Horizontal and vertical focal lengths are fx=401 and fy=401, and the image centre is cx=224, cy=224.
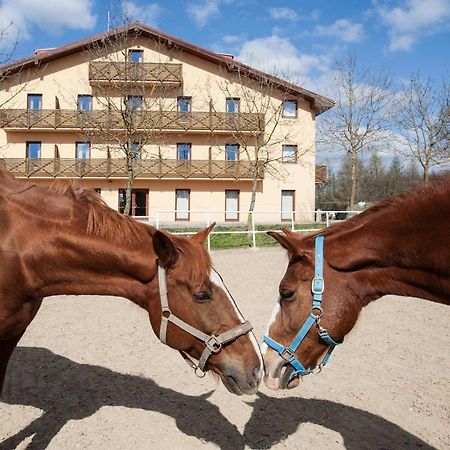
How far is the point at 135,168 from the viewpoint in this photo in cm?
2903

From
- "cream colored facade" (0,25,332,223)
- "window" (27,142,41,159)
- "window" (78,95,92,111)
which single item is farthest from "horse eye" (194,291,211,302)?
"window" (27,142,41,159)

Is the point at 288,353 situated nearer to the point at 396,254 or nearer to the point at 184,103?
the point at 396,254

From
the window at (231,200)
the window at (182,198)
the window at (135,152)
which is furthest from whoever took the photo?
the window at (231,200)

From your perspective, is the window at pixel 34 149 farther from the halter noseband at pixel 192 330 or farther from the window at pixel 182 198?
the halter noseband at pixel 192 330

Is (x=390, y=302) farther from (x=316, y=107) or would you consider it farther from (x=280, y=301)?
(x=316, y=107)

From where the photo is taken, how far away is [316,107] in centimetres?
3119

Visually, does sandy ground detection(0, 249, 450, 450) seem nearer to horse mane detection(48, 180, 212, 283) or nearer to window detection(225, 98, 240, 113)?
horse mane detection(48, 180, 212, 283)

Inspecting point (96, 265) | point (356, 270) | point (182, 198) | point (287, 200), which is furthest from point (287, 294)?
point (287, 200)

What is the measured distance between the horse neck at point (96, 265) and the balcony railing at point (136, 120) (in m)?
25.4

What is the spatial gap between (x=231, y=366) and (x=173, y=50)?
1237 inches

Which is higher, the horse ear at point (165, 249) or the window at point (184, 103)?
the window at point (184, 103)

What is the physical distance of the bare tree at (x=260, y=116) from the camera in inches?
1091

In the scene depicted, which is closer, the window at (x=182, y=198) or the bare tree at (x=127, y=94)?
the bare tree at (x=127, y=94)

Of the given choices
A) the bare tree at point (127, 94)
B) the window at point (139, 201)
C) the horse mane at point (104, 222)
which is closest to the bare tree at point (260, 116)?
the bare tree at point (127, 94)
